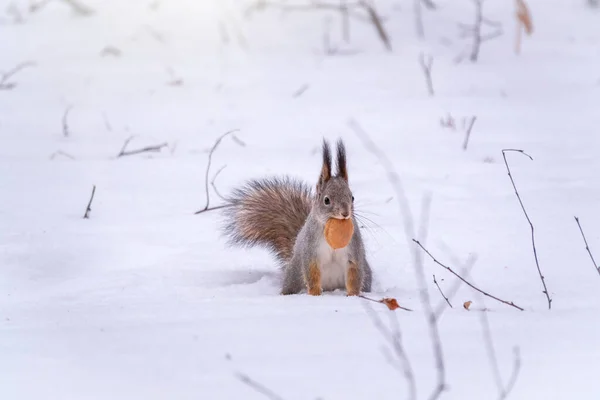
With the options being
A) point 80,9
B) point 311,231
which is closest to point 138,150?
point 311,231

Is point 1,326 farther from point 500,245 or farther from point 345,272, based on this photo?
point 500,245

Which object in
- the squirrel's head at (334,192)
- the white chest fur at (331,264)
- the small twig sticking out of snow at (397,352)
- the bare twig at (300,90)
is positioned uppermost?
the small twig sticking out of snow at (397,352)

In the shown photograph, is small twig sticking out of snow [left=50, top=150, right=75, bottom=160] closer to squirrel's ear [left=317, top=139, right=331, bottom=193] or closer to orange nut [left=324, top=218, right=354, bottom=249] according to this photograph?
squirrel's ear [left=317, top=139, right=331, bottom=193]

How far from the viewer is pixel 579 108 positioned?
22.9 ft

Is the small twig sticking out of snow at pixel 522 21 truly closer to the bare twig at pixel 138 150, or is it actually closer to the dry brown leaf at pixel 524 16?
the dry brown leaf at pixel 524 16

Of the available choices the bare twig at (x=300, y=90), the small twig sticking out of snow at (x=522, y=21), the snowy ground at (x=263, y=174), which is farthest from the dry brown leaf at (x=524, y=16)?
the bare twig at (x=300, y=90)

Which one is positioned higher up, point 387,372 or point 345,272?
point 387,372

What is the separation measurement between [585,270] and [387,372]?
1.83 meters

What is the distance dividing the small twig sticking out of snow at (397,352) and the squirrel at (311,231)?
742 millimetres

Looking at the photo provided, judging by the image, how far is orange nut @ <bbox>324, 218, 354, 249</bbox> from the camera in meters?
3.44

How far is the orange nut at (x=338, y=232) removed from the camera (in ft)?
11.3

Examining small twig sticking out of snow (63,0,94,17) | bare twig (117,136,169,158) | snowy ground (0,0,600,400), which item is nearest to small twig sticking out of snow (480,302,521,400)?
snowy ground (0,0,600,400)

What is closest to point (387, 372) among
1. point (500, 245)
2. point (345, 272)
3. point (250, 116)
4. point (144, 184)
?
Result: point (345, 272)

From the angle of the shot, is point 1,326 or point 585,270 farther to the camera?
point 585,270
